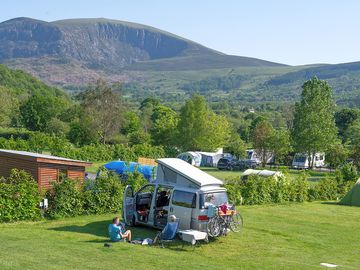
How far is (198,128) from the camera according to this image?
188ft

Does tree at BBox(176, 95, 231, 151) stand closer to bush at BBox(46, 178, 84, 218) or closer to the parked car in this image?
the parked car

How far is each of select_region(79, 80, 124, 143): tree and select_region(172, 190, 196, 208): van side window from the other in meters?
48.0

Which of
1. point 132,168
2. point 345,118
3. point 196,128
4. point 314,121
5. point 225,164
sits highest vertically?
point 314,121

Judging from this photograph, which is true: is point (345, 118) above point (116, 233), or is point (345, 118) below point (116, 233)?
above

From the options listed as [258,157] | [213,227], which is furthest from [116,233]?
[258,157]

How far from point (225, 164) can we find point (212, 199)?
35.3m

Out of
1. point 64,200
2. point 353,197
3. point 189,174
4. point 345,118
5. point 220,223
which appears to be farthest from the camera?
point 345,118

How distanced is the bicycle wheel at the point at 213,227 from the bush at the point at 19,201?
668 cm

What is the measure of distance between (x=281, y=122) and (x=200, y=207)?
4053 inches

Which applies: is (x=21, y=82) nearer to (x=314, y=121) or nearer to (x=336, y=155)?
(x=314, y=121)

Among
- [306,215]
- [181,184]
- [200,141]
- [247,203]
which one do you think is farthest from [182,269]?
[200,141]

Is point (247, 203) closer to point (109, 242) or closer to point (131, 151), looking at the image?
point (109, 242)

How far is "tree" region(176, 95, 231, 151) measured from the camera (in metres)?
57.2

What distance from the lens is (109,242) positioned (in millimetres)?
14258
